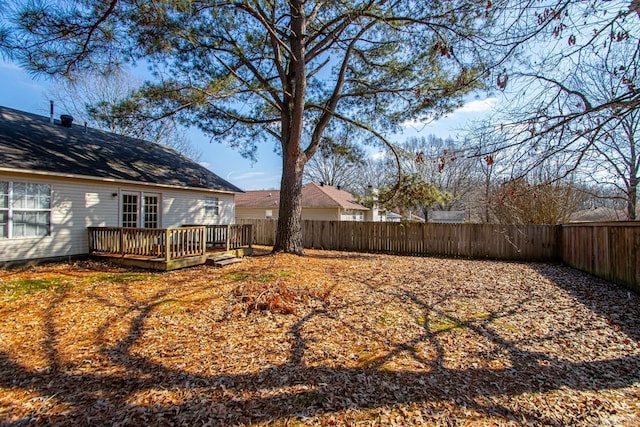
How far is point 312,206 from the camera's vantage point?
22438 mm

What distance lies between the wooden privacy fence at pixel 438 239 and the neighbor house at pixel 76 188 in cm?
544

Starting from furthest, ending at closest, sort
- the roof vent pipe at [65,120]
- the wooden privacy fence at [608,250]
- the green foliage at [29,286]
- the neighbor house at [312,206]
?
the neighbor house at [312,206] < the roof vent pipe at [65,120] < the wooden privacy fence at [608,250] < the green foliage at [29,286]

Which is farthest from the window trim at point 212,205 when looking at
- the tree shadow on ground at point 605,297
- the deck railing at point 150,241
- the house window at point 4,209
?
the tree shadow on ground at point 605,297

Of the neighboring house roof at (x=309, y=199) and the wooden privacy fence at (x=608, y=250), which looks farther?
the neighboring house roof at (x=309, y=199)

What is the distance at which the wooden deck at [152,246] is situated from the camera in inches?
330

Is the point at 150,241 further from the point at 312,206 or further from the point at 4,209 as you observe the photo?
the point at 312,206

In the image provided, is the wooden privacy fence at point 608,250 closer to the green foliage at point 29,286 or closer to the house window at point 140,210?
the green foliage at point 29,286

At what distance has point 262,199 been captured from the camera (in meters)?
25.8

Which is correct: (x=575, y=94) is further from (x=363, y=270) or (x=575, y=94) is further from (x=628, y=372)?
(x=363, y=270)

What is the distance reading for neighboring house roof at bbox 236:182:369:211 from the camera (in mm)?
22444

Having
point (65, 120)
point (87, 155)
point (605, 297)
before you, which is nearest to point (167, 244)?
point (87, 155)

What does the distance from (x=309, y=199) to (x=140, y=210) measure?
1318 centimetres

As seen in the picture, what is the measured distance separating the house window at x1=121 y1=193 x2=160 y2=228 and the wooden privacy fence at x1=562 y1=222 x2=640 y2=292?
541 inches

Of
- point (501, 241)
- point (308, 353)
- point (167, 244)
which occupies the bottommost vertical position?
point (308, 353)
